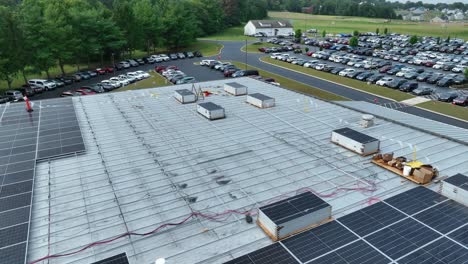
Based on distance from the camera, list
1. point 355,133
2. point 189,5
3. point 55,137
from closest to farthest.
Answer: point 355,133 < point 55,137 < point 189,5

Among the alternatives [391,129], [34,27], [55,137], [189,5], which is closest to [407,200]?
[391,129]

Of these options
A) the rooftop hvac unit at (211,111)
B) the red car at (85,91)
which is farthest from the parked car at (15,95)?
the rooftop hvac unit at (211,111)

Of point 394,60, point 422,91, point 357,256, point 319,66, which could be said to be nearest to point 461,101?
point 422,91

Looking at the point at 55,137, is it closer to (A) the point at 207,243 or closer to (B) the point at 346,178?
(A) the point at 207,243

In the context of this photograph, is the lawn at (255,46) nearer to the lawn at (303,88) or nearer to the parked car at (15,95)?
the lawn at (303,88)

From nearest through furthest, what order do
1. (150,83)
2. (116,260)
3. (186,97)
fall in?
(116,260) → (186,97) → (150,83)

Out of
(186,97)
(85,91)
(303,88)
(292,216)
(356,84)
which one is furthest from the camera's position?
(356,84)

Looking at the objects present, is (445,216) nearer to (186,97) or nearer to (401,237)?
(401,237)

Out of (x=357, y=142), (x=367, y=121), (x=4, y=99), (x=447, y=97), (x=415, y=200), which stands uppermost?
(x=357, y=142)
